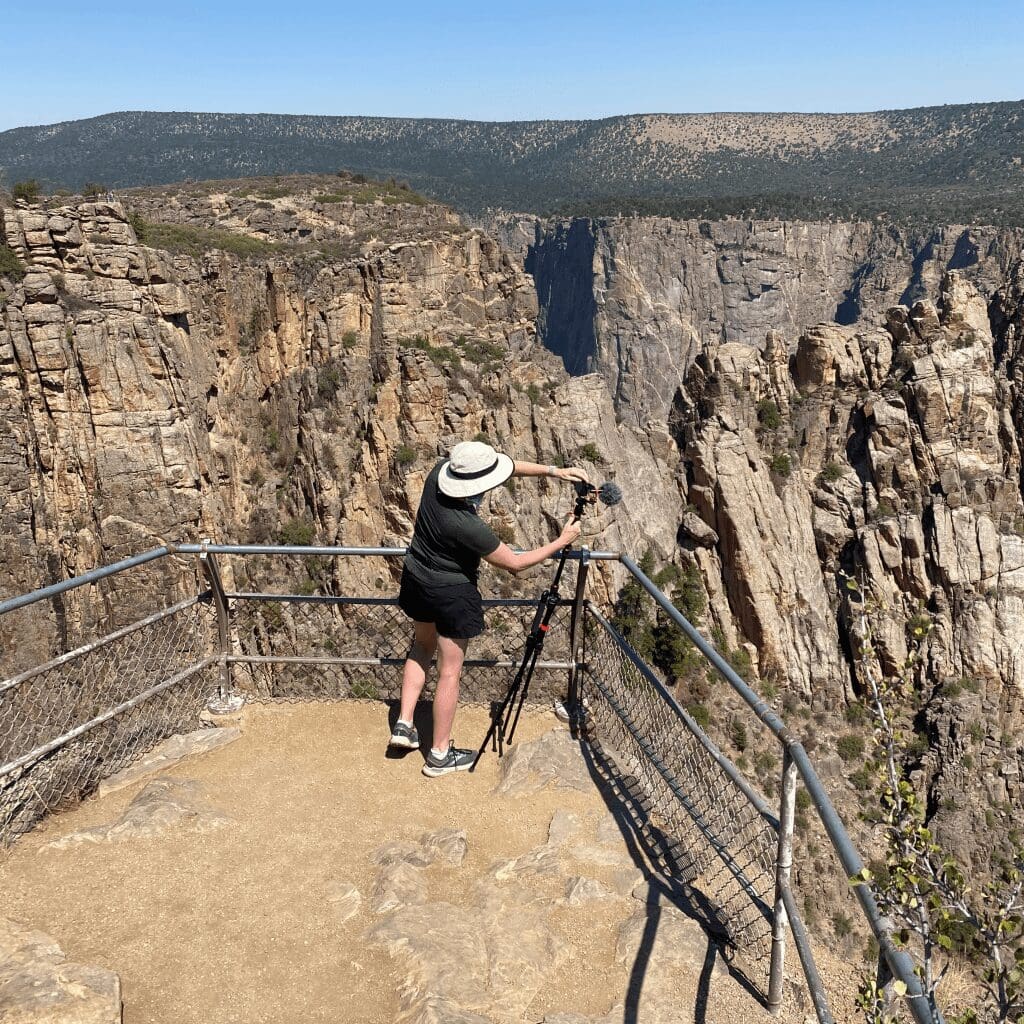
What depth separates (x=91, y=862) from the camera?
15.1 feet

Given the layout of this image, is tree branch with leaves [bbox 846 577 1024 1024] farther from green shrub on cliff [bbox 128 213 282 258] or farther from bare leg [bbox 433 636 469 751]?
green shrub on cliff [bbox 128 213 282 258]

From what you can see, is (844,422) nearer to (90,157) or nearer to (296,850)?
(296,850)

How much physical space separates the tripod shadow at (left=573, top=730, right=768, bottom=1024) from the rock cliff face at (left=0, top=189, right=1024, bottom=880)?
59.8ft

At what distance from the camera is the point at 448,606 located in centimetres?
520

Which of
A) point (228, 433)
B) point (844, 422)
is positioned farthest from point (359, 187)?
point (844, 422)

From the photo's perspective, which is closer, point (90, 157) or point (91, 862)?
point (91, 862)

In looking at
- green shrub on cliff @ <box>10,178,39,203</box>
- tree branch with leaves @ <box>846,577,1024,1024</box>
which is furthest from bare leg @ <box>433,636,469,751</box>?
green shrub on cliff @ <box>10,178,39,203</box>

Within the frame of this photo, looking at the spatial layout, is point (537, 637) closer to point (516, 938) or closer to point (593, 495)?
point (593, 495)

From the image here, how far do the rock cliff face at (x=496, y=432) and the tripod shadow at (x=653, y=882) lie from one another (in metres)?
18.2

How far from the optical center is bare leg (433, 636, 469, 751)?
5359 millimetres

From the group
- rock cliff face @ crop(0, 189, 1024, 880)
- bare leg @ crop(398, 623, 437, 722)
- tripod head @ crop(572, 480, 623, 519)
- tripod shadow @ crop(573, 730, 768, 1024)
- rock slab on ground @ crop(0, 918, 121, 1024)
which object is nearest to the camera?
rock slab on ground @ crop(0, 918, 121, 1024)

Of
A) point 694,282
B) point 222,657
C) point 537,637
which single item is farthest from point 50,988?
point 694,282

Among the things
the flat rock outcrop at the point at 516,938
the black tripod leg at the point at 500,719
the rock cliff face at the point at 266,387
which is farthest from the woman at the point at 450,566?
the rock cliff face at the point at 266,387

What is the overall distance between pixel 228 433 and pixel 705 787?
25585 millimetres
